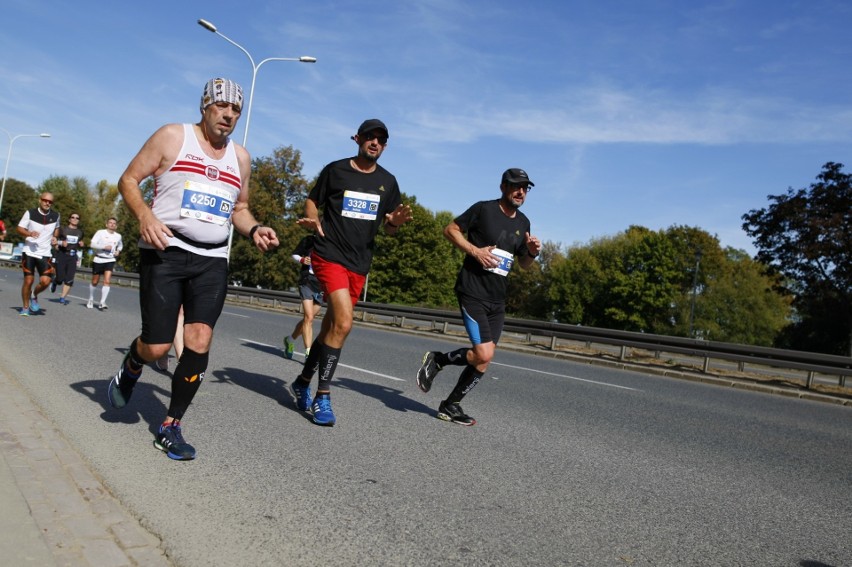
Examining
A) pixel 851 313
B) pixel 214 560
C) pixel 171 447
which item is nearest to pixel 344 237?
pixel 171 447

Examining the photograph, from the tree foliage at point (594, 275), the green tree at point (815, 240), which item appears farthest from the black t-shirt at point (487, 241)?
the tree foliage at point (594, 275)

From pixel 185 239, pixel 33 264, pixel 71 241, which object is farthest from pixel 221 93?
pixel 71 241

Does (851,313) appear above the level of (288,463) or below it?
above

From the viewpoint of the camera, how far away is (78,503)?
3285 millimetres

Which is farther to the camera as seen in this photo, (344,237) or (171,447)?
(344,237)

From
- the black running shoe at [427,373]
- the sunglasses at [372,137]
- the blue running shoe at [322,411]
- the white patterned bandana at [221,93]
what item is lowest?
the blue running shoe at [322,411]

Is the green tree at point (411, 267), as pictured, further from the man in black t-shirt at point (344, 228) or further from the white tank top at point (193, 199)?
the white tank top at point (193, 199)

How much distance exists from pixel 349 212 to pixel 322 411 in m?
1.54

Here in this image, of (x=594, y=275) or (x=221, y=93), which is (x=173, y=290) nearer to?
(x=221, y=93)

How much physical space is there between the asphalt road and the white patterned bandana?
2.12m

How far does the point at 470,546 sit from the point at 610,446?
2.99 metres

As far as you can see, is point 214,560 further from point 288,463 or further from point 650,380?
point 650,380

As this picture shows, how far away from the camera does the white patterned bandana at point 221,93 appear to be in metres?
4.35

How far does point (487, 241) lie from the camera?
20.8 feet
